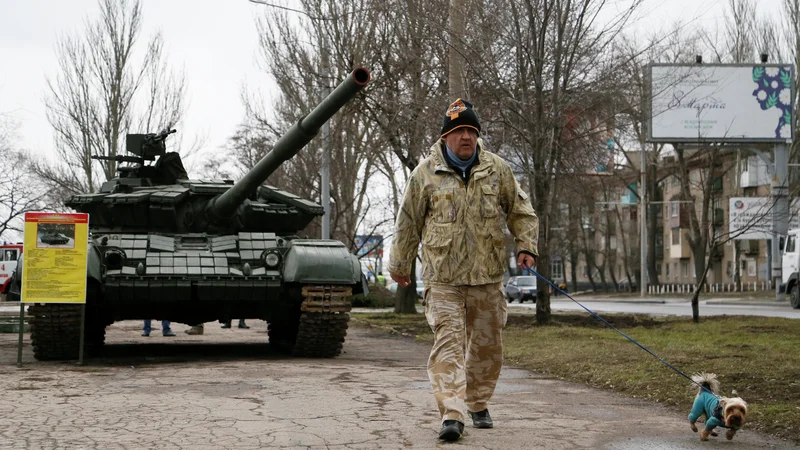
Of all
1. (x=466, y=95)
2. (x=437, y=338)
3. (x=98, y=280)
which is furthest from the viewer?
(x=466, y=95)

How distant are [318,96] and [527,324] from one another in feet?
31.3

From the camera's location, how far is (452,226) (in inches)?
265

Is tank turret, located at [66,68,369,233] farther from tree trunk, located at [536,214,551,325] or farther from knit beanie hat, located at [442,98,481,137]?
knit beanie hat, located at [442,98,481,137]

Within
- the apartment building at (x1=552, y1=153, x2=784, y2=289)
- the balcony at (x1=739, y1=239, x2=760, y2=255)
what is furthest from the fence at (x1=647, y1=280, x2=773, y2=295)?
the balcony at (x1=739, y1=239, x2=760, y2=255)

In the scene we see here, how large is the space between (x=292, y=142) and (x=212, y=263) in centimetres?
158

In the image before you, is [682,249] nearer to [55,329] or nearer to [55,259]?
[55,329]

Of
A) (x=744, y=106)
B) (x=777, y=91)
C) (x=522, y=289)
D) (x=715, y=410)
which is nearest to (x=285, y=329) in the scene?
(x=715, y=410)

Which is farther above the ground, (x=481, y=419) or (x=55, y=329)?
(x=55, y=329)

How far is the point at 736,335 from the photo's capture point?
14.5 m

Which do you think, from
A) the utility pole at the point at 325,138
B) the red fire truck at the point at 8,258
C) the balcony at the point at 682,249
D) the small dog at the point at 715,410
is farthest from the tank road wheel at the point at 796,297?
the balcony at the point at 682,249

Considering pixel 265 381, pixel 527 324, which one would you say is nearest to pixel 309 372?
pixel 265 381

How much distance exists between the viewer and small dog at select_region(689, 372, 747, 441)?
238 inches

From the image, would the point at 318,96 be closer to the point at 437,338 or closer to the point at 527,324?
the point at 527,324

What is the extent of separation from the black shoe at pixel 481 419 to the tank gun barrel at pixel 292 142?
3.99m
